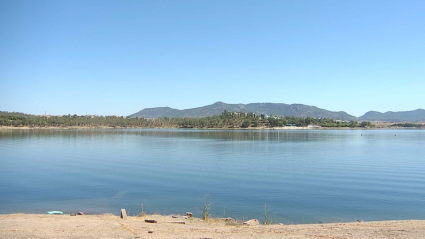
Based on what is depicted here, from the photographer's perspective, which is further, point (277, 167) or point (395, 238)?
point (277, 167)

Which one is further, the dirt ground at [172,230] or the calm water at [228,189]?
the calm water at [228,189]

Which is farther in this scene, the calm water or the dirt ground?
the calm water

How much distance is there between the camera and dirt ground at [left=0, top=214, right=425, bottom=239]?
11.0 metres

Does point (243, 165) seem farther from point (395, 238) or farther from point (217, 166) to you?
point (395, 238)

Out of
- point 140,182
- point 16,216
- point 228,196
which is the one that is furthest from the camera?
point 140,182

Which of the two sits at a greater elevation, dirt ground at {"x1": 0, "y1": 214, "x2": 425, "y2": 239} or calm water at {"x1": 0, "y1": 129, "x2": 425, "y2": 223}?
dirt ground at {"x1": 0, "y1": 214, "x2": 425, "y2": 239}

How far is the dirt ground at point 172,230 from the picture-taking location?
1098cm

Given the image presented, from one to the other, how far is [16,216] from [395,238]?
1521 centimetres

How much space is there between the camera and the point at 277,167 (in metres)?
35.8

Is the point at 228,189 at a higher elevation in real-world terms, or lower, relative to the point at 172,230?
lower

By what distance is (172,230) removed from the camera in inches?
468

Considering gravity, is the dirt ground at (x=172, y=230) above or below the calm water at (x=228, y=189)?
above

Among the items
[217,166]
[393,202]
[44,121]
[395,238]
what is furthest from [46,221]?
[44,121]

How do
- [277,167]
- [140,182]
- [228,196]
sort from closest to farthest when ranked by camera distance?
[228,196] → [140,182] → [277,167]
